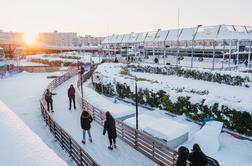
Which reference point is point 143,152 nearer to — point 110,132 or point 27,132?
point 110,132

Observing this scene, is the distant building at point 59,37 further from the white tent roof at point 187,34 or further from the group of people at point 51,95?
the group of people at point 51,95

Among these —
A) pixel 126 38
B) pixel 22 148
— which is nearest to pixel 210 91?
pixel 22 148

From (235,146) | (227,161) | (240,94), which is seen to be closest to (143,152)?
(227,161)

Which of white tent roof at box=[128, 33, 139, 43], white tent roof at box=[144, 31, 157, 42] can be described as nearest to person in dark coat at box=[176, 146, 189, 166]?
white tent roof at box=[144, 31, 157, 42]

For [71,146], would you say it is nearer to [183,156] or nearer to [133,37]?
[183,156]

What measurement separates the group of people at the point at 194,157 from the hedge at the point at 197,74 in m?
15.7

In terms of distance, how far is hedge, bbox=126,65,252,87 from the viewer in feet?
66.1

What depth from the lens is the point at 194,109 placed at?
41.0 feet

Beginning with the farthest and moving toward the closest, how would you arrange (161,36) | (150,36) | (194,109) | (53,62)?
(53,62), (150,36), (161,36), (194,109)

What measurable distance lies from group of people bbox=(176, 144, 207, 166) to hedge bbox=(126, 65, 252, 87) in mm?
15721

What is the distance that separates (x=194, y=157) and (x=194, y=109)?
21.6 feet

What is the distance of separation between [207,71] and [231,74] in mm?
2487

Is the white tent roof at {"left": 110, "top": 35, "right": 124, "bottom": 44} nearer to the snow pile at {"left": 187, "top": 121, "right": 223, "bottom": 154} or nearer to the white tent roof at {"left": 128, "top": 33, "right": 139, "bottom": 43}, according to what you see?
the white tent roof at {"left": 128, "top": 33, "right": 139, "bottom": 43}

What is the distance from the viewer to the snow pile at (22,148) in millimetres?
7680
